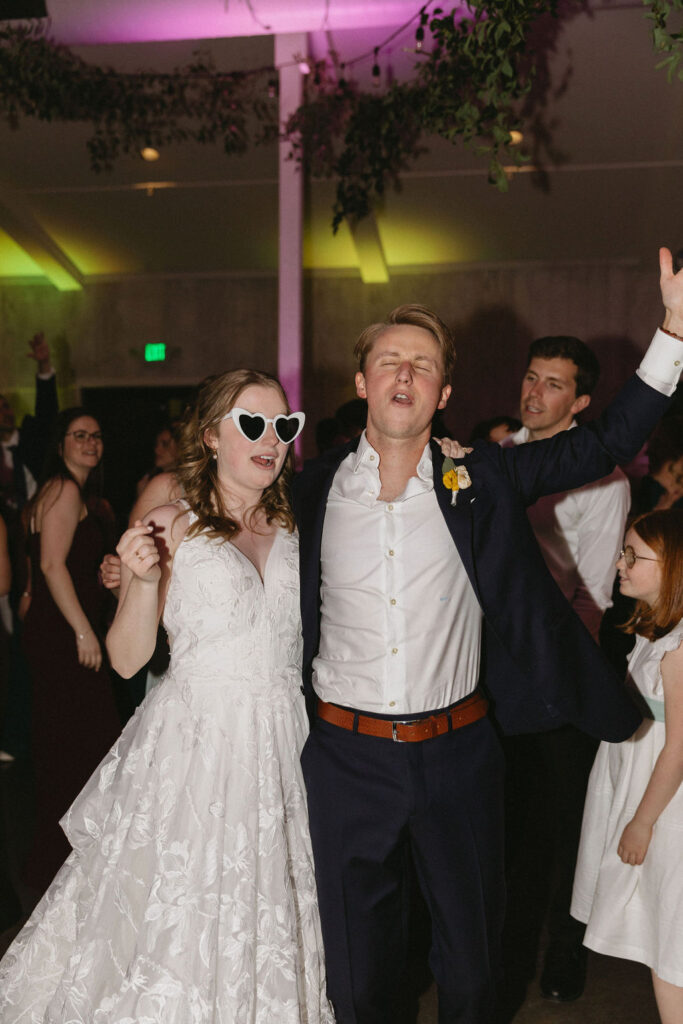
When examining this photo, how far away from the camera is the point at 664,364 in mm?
1942

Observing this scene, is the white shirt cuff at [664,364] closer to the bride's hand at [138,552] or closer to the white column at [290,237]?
the bride's hand at [138,552]

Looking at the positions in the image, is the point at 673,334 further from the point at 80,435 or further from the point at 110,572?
the point at 80,435

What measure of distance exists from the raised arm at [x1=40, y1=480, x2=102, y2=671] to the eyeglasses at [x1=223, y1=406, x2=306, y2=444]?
4.90ft

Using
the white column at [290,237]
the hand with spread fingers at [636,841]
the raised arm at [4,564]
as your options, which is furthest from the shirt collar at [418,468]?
the white column at [290,237]

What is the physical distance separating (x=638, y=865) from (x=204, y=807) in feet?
3.64

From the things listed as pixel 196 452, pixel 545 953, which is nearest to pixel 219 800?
pixel 196 452

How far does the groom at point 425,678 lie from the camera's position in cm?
208

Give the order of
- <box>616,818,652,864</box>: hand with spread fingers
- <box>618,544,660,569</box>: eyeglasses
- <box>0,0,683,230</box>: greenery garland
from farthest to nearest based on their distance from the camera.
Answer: <box>0,0,683,230</box>: greenery garland, <box>618,544,660,569</box>: eyeglasses, <box>616,818,652,864</box>: hand with spread fingers

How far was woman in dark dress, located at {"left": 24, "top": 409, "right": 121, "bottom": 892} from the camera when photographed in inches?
139

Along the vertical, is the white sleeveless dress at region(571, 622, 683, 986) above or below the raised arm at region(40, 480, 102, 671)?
below

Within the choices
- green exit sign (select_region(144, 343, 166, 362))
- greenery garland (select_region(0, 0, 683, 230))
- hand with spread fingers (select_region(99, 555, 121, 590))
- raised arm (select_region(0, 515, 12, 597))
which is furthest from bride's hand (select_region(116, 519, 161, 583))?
green exit sign (select_region(144, 343, 166, 362))

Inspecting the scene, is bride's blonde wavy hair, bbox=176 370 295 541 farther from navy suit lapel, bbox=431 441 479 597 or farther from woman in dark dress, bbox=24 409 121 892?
woman in dark dress, bbox=24 409 121 892

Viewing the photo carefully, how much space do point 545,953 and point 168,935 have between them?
1476 millimetres

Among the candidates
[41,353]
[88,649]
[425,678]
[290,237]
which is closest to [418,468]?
[425,678]
